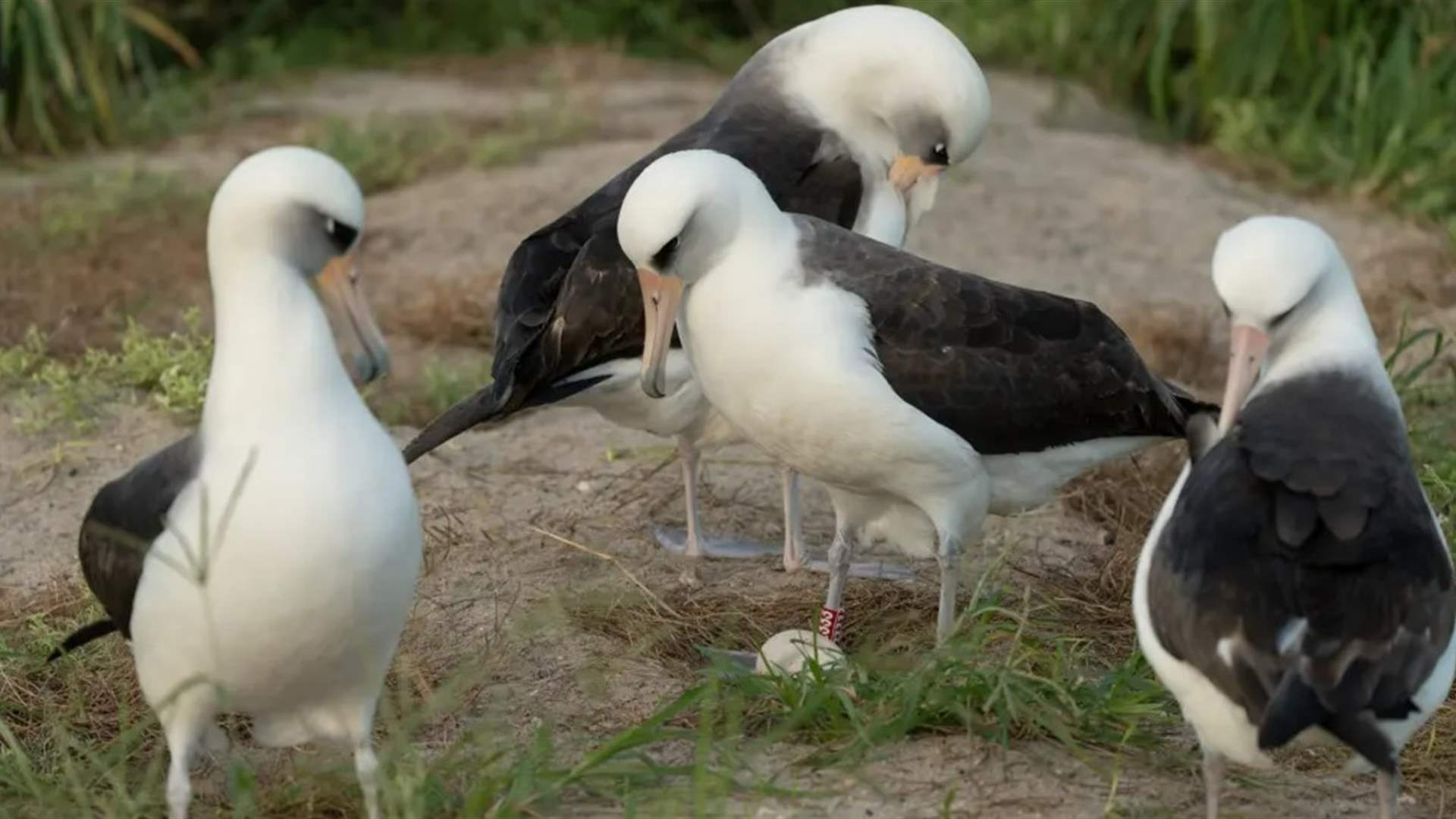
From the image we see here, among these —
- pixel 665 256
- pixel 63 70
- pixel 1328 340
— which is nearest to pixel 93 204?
pixel 63 70

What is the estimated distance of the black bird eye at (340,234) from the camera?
4.05 meters

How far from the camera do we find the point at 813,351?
4941mm

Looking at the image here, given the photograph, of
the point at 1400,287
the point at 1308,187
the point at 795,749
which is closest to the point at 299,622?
the point at 795,749

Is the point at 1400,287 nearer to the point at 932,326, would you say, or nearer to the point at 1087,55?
the point at 1087,55

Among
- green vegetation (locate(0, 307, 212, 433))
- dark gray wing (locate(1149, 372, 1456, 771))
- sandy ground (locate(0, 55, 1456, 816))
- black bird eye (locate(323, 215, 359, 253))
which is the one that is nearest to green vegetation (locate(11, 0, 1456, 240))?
sandy ground (locate(0, 55, 1456, 816))

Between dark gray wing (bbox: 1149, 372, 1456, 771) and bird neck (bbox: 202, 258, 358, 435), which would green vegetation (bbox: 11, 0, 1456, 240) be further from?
bird neck (bbox: 202, 258, 358, 435)

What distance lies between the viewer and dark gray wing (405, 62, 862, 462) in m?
5.77

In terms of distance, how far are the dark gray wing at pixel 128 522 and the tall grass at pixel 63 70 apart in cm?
551

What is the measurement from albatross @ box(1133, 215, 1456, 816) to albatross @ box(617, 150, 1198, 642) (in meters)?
0.70

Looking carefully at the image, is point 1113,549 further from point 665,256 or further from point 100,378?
point 100,378

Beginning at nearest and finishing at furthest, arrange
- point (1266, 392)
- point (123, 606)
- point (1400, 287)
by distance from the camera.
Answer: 1. point (123, 606)
2. point (1266, 392)
3. point (1400, 287)

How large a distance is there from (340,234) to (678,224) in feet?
3.34

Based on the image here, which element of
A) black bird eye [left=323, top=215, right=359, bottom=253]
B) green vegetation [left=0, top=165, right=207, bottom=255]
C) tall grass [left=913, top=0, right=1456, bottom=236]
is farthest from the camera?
tall grass [left=913, top=0, right=1456, bottom=236]

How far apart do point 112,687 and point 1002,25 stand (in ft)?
24.1
